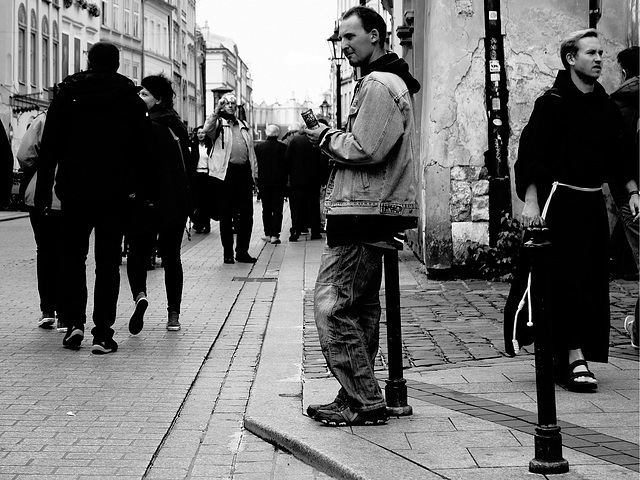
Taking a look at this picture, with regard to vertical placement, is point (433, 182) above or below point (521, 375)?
above

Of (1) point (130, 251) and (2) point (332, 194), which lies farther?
(1) point (130, 251)

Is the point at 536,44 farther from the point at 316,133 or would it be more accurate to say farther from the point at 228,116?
the point at 316,133

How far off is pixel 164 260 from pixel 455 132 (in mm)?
4014

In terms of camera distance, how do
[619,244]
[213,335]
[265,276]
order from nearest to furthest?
[213,335] → [619,244] → [265,276]

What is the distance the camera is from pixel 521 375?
6461 millimetres

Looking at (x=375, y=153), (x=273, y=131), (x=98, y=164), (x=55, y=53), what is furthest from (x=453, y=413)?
(x=55, y=53)

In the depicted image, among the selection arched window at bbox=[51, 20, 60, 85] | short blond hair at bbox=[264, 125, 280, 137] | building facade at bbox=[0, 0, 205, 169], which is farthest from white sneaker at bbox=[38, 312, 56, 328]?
arched window at bbox=[51, 20, 60, 85]

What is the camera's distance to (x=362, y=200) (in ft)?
16.8

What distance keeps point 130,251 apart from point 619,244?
194 inches

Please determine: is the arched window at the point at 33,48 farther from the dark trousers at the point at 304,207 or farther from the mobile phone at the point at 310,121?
the mobile phone at the point at 310,121

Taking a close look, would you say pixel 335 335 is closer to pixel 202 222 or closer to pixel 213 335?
pixel 213 335

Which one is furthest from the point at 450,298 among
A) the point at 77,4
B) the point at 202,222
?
the point at 77,4

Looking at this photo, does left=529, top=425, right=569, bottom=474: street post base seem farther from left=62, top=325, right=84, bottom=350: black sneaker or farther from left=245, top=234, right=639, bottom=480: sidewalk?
left=62, top=325, right=84, bottom=350: black sneaker

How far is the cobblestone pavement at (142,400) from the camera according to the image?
4.82 metres
